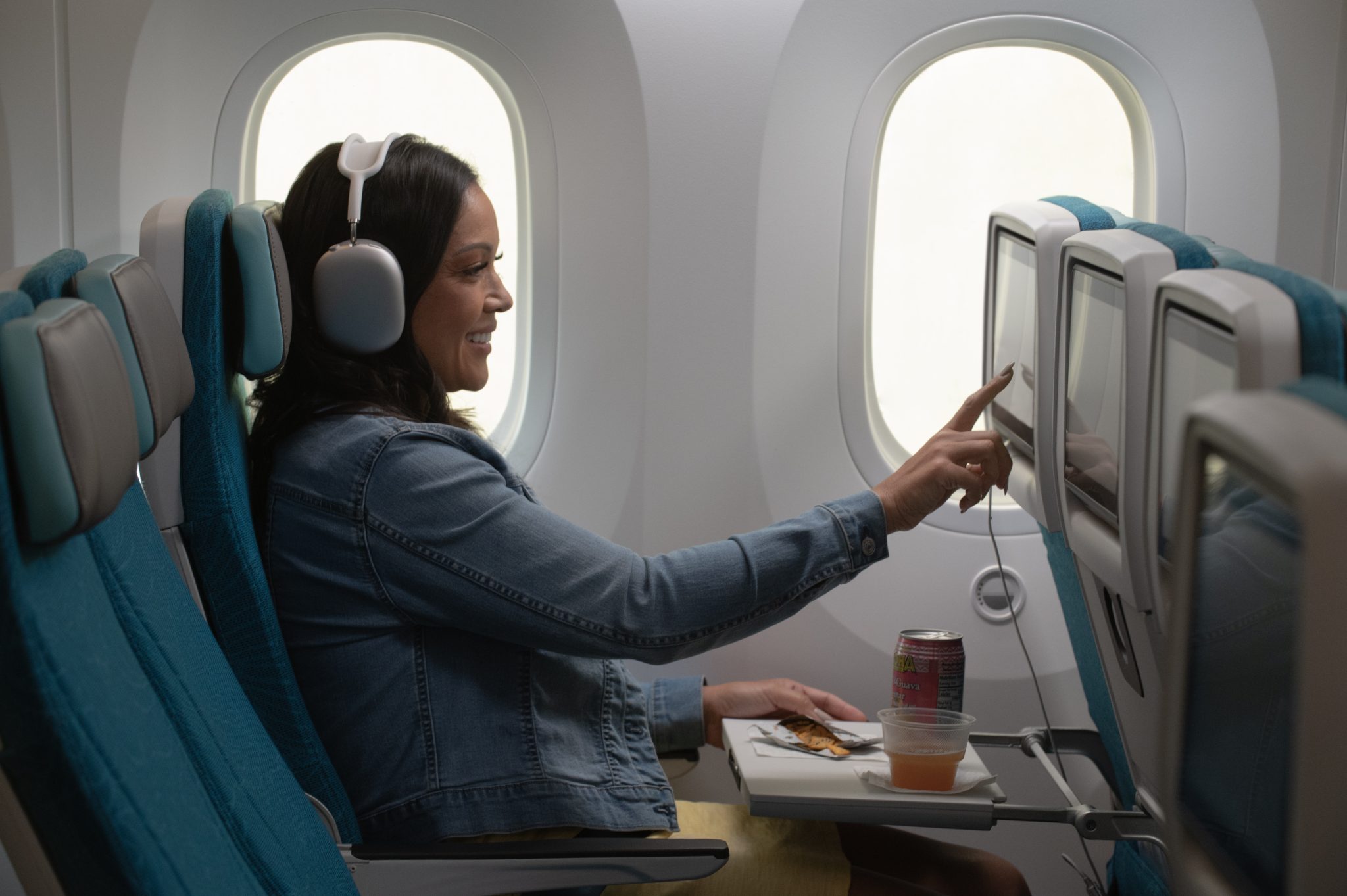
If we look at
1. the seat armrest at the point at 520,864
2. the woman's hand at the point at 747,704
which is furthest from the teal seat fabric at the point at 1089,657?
the seat armrest at the point at 520,864

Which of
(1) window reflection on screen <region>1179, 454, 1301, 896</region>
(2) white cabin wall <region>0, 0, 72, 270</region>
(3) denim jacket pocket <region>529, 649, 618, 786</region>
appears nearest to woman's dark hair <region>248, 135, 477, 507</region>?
(3) denim jacket pocket <region>529, 649, 618, 786</region>

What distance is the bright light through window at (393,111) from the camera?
251 cm

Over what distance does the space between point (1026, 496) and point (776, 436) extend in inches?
33.7

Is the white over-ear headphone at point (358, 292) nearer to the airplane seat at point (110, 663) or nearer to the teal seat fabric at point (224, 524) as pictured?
the teal seat fabric at point (224, 524)

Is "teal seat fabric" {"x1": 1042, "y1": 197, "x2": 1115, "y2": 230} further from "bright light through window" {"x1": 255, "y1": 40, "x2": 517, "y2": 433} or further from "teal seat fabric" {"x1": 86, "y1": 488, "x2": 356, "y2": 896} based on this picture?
"bright light through window" {"x1": 255, "y1": 40, "x2": 517, "y2": 433}

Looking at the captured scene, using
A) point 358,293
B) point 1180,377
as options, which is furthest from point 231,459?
point 1180,377

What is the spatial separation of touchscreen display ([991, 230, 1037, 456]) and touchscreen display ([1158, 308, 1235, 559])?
471 millimetres

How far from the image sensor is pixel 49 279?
94 centimetres

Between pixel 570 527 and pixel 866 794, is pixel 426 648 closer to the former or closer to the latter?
pixel 570 527

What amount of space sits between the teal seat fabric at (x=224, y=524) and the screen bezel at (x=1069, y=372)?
0.95 metres

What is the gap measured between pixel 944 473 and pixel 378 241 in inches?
33.8

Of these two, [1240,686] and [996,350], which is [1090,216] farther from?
[1240,686]

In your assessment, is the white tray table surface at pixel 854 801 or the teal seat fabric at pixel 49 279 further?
the white tray table surface at pixel 854 801

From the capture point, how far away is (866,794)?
61.8 inches
